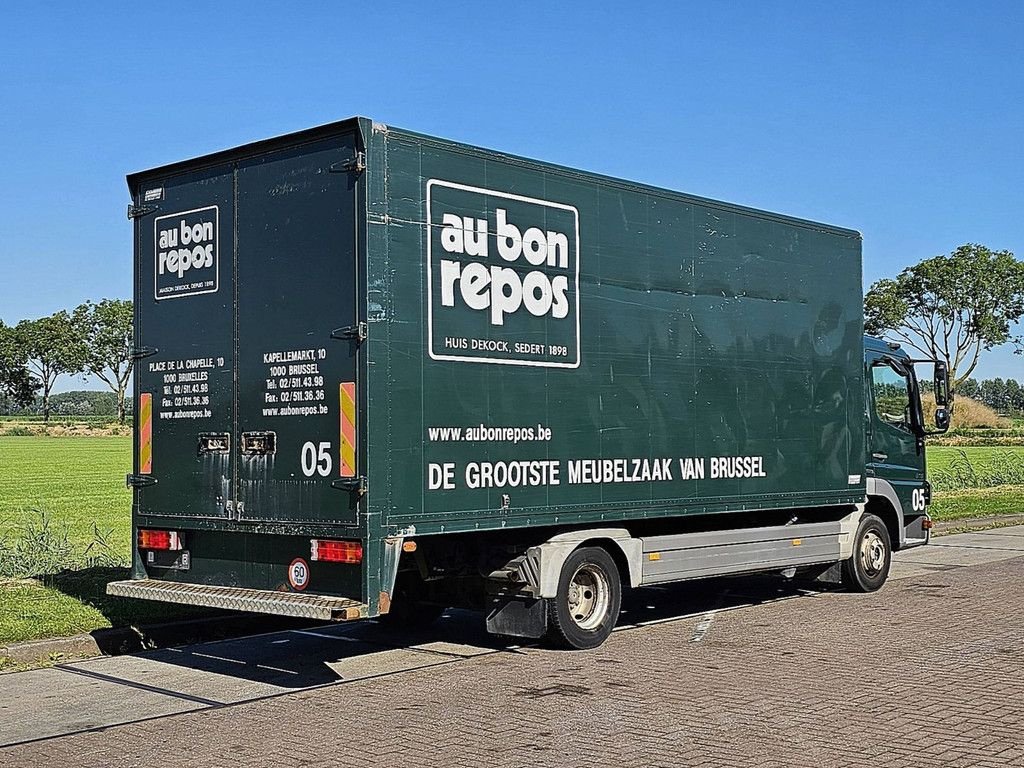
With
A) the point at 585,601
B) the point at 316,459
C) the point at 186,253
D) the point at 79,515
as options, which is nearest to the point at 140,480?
the point at 186,253

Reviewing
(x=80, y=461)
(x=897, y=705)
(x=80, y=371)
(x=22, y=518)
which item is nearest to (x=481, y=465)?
(x=897, y=705)

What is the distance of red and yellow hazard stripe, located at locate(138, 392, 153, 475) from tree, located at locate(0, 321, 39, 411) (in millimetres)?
128540

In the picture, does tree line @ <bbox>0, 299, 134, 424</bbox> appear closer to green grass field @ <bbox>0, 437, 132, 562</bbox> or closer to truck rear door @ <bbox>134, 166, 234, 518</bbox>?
green grass field @ <bbox>0, 437, 132, 562</bbox>

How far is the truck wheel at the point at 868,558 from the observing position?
13.4m

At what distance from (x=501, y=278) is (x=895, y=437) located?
6572mm

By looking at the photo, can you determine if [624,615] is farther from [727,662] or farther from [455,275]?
[455,275]

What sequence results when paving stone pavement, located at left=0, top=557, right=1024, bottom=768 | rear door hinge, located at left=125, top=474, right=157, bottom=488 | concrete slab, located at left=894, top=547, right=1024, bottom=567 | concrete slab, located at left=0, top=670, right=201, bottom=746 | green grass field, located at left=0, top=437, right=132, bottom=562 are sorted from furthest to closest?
1. green grass field, located at left=0, top=437, right=132, bottom=562
2. concrete slab, located at left=894, top=547, right=1024, bottom=567
3. rear door hinge, located at left=125, top=474, right=157, bottom=488
4. concrete slab, located at left=0, top=670, right=201, bottom=746
5. paving stone pavement, located at left=0, top=557, right=1024, bottom=768

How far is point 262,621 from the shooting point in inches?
450

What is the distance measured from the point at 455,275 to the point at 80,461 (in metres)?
47.2

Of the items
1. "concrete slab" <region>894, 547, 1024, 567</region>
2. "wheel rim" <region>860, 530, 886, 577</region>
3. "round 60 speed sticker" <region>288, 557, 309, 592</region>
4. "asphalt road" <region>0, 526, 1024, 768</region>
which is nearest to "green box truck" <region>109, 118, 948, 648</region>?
"round 60 speed sticker" <region>288, 557, 309, 592</region>

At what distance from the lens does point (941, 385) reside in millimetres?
13977

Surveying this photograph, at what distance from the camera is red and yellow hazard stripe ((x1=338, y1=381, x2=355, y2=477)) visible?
8.52 meters

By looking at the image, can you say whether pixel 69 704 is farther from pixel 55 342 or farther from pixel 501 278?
pixel 55 342

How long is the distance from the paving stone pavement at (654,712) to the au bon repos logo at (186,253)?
2959 mm
